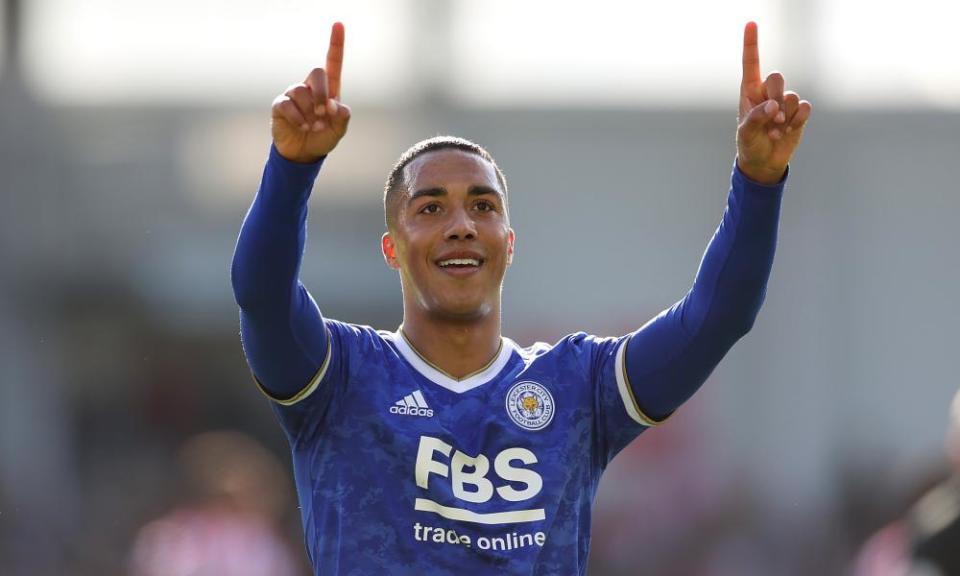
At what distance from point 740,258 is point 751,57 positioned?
54 cm

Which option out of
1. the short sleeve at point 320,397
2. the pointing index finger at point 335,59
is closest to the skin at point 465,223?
the pointing index finger at point 335,59

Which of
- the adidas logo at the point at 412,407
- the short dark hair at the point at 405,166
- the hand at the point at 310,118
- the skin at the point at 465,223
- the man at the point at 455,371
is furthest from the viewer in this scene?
the short dark hair at the point at 405,166

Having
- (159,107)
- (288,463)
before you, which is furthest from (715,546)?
(159,107)

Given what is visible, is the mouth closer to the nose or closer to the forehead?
the nose

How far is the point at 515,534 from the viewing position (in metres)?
4.31

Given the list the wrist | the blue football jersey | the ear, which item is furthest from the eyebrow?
the wrist

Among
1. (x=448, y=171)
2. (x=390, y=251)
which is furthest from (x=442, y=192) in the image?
(x=390, y=251)

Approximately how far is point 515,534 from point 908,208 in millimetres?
11309

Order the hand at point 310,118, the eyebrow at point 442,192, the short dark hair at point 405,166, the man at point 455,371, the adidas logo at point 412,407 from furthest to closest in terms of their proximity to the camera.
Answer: the short dark hair at point 405,166, the eyebrow at point 442,192, the adidas logo at point 412,407, the man at point 455,371, the hand at point 310,118

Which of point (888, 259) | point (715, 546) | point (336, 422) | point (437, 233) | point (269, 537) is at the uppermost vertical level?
point (437, 233)

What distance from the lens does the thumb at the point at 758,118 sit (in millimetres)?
4285

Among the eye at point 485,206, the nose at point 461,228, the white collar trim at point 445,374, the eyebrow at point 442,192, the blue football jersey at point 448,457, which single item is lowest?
the blue football jersey at point 448,457

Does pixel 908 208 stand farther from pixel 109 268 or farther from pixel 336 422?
pixel 336 422

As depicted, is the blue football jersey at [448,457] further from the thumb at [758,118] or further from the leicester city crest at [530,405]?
the thumb at [758,118]
